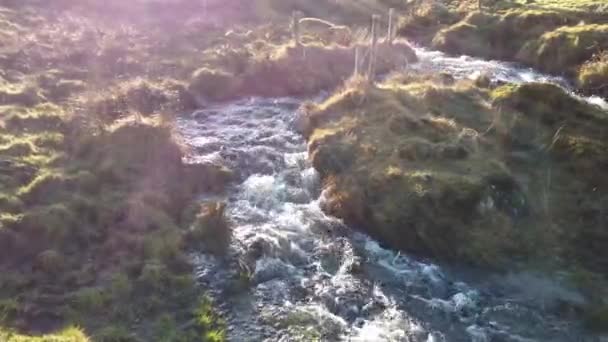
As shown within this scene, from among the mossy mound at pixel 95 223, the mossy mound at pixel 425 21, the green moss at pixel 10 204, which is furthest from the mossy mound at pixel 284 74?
the mossy mound at pixel 425 21

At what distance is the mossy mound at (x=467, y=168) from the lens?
55.5ft

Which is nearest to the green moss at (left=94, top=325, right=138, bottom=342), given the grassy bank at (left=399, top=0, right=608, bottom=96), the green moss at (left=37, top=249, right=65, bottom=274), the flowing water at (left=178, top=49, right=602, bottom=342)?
the flowing water at (left=178, top=49, right=602, bottom=342)

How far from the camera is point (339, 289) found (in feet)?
50.2

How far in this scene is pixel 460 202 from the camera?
17406mm

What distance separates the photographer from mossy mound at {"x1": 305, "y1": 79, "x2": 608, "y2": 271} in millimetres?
16906

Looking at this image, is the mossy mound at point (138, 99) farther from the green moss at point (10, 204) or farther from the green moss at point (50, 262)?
the green moss at point (50, 262)

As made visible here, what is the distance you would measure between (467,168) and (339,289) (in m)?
6.81

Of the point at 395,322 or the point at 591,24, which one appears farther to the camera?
the point at 591,24

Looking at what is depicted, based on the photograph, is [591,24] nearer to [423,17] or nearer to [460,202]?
[423,17]

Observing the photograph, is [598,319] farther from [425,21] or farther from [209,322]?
[425,21]

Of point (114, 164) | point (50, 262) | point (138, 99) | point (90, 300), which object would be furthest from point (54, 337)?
point (138, 99)

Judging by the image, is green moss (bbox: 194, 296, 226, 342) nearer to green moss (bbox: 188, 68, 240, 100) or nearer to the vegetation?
the vegetation

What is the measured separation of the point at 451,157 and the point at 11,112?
17.2m

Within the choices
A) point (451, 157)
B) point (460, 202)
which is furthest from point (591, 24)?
point (460, 202)
